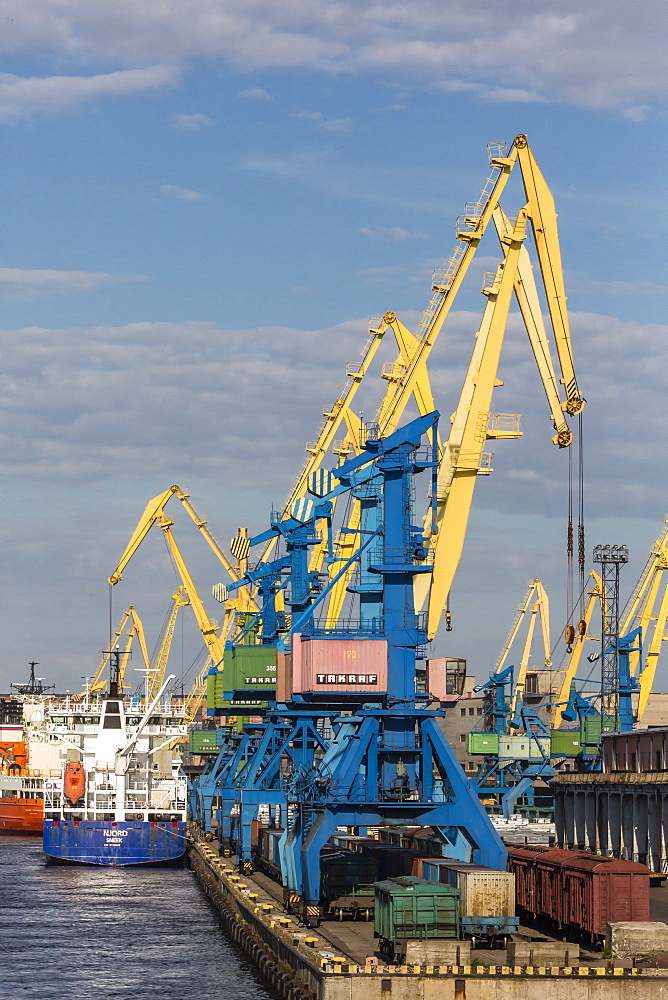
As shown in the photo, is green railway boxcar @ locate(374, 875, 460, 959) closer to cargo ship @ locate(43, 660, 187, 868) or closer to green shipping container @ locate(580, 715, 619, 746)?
cargo ship @ locate(43, 660, 187, 868)

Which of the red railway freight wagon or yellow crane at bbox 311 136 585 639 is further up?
yellow crane at bbox 311 136 585 639

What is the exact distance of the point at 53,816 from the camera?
92.1 m

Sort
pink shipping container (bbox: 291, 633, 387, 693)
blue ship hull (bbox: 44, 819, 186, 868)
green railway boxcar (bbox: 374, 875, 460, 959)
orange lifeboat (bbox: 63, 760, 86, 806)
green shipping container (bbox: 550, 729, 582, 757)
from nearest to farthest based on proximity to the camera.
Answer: green railway boxcar (bbox: 374, 875, 460, 959), pink shipping container (bbox: 291, 633, 387, 693), blue ship hull (bbox: 44, 819, 186, 868), orange lifeboat (bbox: 63, 760, 86, 806), green shipping container (bbox: 550, 729, 582, 757)

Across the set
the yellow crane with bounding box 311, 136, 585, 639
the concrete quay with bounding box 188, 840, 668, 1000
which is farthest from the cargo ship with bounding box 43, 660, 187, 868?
the concrete quay with bounding box 188, 840, 668, 1000

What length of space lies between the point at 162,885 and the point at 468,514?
27133 millimetres

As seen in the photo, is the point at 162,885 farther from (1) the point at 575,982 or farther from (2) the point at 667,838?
(1) the point at 575,982

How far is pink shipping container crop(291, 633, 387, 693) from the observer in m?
50.7

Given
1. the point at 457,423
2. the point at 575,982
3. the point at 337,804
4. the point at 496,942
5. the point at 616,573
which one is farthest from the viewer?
the point at 616,573

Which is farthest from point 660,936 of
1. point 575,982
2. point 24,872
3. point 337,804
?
point 24,872

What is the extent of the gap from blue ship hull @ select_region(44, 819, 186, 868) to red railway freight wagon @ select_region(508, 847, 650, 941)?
4216 cm

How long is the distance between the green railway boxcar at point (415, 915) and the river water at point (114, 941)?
295 inches

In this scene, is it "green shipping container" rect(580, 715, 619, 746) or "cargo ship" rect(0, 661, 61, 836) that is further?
"cargo ship" rect(0, 661, 61, 836)

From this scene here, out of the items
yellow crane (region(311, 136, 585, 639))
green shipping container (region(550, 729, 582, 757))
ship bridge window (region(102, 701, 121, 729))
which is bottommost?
green shipping container (region(550, 729, 582, 757))

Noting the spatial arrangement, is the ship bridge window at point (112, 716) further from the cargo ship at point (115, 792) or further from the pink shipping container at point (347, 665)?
the pink shipping container at point (347, 665)
